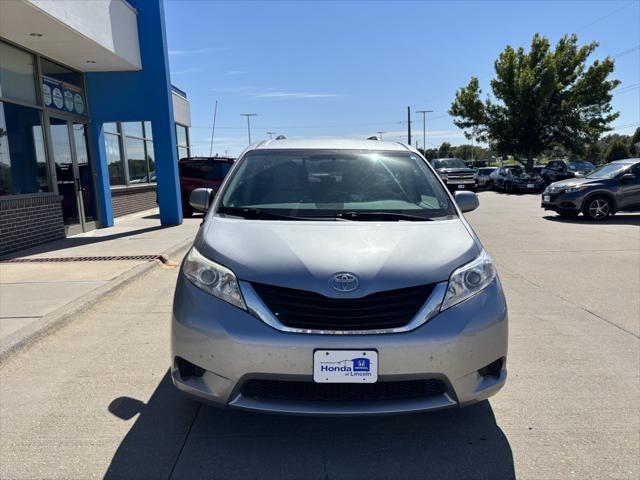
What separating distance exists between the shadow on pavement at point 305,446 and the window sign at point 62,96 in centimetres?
892

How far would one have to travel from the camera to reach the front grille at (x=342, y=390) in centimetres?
243

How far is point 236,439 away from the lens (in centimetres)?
280

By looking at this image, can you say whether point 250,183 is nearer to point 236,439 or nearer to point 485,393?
point 236,439

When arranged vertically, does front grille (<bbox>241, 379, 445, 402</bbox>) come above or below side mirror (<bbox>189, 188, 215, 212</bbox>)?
below

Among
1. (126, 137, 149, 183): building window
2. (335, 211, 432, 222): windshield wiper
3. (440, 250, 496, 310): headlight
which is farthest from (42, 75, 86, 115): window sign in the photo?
(440, 250, 496, 310): headlight

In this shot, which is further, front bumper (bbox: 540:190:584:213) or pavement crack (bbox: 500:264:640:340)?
front bumper (bbox: 540:190:584:213)

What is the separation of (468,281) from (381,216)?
82 centimetres

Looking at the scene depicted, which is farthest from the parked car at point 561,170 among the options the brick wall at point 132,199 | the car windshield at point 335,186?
the car windshield at point 335,186

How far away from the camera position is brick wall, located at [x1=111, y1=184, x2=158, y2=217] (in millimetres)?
14625

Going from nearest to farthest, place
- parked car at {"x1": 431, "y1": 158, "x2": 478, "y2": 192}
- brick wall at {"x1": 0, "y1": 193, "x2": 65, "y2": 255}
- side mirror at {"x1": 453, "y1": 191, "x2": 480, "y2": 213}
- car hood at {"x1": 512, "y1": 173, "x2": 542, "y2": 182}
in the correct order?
side mirror at {"x1": 453, "y1": 191, "x2": 480, "y2": 213}
brick wall at {"x1": 0, "y1": 193, "x2": 65, "y2": 255}
car hood at {"x1": 512, "y1": 173, "x2": 542, "y2": 182}
parked car at {"x1": 431, "y1": 158, "x2": 478, "y2": 192}

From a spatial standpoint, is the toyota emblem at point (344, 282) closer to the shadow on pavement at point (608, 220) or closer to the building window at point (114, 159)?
the shadow on pavement at point (608, 220)

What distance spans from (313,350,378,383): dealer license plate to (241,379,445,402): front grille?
0.20 feet

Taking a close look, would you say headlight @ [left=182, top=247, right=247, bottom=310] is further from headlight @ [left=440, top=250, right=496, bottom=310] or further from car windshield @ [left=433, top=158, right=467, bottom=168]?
car windshield @ [left=433, top=158, right=467, bottom=168]

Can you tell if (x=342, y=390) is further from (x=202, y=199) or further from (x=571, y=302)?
(x=571, y=302)
